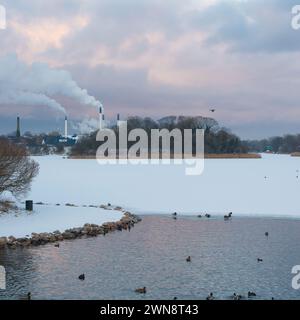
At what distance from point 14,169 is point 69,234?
5.44m

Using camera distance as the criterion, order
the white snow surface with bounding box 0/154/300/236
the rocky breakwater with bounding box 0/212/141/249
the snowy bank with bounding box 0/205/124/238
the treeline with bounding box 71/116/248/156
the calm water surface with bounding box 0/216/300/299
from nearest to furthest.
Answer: the calm water surface with bounding box 0/216/300/299 → the rocky breakwater with bounding box 0/212/141/249 → the snowy bank with bounding box 0/205/124/238 → the white snow surface with bounding box 0/154/300/236 → the treeline with bounding box 71/116/248/156

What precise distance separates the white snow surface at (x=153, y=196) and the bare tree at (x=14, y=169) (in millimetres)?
1512

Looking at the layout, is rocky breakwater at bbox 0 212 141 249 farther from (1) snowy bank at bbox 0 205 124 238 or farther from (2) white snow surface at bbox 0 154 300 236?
(2) white snow surface at bbox 0 154 300 236

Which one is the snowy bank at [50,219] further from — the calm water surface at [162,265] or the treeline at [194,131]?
the treeline at [194,131]

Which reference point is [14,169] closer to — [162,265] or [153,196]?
[153,196]

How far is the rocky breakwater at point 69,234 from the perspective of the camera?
18281 mm

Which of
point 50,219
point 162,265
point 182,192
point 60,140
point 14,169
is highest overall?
point 60,140

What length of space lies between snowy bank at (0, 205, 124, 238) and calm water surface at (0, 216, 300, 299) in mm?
2056

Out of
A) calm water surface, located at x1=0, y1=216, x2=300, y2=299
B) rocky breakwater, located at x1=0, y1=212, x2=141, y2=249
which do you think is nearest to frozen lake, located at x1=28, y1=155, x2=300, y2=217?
rocky breakwater, located at x1=0, y1=212, x2=141, y2=249

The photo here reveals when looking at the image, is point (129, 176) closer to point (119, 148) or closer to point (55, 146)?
point (119, 148)

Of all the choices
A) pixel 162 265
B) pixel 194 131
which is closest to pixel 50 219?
pixel 162 265

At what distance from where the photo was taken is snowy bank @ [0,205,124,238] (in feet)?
→ 66.4

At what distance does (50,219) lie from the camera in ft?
73.4
